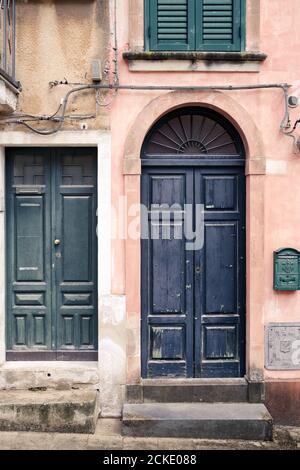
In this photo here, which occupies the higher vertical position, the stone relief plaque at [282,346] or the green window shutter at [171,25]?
the green window shutter at [171,25]

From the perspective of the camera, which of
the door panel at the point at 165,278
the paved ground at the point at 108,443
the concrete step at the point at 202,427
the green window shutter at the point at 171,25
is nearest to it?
the paved ground at the point at 108,443

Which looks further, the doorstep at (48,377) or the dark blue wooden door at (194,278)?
the dark blue wooden door at (194,278)

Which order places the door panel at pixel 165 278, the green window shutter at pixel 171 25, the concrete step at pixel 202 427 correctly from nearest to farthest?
the concrete step at pixel 202 427
the green window shutter at pixel 171 25
the door panel at pixel 165 278

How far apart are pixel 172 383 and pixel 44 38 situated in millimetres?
4683

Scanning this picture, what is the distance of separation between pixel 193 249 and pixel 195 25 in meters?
2.88

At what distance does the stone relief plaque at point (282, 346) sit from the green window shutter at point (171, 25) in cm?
377

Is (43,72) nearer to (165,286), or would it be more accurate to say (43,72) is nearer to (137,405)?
(165,286)

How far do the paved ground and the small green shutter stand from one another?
481 cm

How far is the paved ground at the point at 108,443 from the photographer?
5.27m

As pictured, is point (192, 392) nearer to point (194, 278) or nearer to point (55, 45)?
point (194, 278)

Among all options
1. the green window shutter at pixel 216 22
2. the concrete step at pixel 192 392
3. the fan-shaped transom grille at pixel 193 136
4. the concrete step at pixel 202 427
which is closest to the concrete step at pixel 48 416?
the concrete step at pixel 202 427

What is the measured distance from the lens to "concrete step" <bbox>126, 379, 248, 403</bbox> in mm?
5910

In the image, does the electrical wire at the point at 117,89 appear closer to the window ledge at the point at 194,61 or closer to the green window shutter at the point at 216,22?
the window ledge at the point at 194,61

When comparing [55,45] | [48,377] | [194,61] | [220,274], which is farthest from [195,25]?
[48,377]
